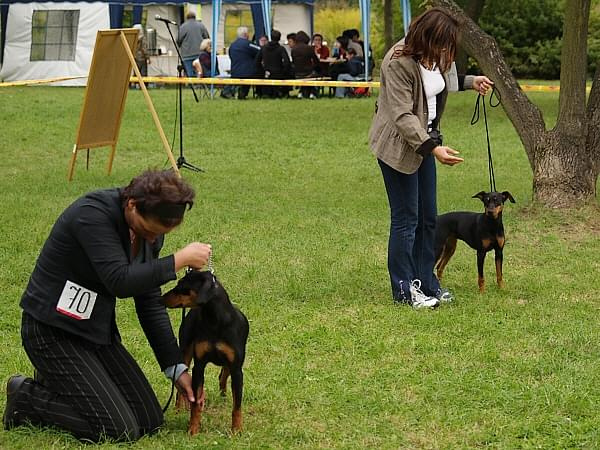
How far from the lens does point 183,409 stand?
459cm

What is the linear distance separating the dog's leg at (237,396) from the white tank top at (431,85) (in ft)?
8.34

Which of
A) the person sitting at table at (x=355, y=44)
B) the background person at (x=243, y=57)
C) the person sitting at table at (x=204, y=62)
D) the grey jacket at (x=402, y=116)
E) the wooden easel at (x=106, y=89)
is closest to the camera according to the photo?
the grey jacket at (x=402, y=116)

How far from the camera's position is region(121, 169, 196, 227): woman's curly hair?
3879 millimetres

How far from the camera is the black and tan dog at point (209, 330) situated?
Result: 3998 mm

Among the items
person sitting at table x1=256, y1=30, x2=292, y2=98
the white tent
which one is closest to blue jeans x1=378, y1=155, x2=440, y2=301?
person sitting at table x1=256, y1=30, x2=292, y2=98

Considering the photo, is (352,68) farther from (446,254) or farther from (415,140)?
(415,140)

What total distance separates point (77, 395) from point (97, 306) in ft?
1.17

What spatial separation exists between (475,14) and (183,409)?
19.4 meters

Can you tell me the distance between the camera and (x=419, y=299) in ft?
20.7

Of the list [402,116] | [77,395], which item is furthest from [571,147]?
[77,395]

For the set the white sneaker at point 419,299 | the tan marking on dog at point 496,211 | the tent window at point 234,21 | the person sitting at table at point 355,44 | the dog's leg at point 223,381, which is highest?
the tent window at point 234,21

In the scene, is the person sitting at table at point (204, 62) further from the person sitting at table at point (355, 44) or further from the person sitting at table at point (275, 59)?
the person sitting at table at point (355, 44)

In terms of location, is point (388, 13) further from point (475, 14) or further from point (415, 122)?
point (415, 122)

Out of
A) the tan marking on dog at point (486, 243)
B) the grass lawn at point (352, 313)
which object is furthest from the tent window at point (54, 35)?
the tan marking on dog at point (486, 243)
